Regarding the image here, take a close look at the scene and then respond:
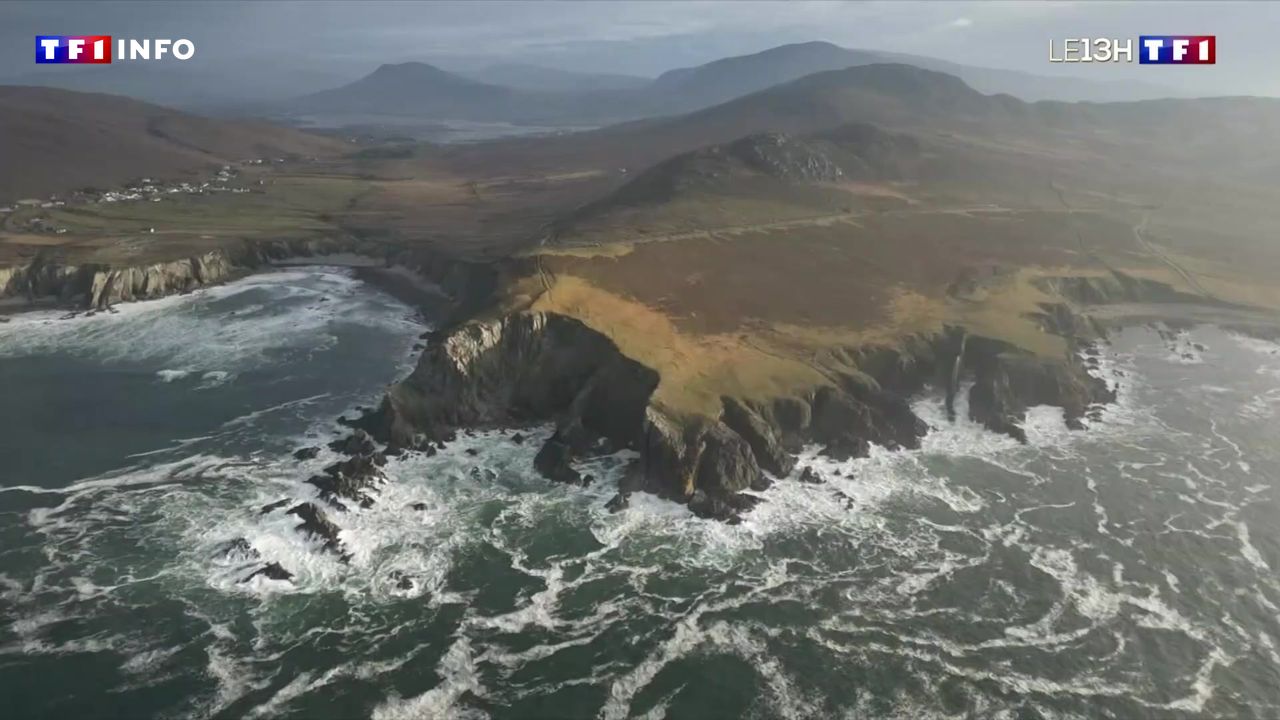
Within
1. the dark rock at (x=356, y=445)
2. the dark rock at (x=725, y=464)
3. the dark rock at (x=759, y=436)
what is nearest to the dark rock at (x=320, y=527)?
the dark rock at (x=356, y=445)

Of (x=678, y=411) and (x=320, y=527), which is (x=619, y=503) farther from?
(x=320, y=527)

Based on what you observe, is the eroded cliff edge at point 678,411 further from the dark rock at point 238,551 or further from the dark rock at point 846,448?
the dark rock at point 238,551

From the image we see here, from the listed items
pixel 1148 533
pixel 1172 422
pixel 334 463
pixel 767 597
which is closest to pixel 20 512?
pixel 334 463

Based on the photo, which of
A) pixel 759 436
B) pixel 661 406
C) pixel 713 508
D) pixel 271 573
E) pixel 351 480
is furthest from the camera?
pixel 759 436

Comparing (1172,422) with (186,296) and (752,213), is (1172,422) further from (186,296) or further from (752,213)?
(186,296)

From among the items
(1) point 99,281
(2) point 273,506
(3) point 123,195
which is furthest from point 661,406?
(3) point 123,195

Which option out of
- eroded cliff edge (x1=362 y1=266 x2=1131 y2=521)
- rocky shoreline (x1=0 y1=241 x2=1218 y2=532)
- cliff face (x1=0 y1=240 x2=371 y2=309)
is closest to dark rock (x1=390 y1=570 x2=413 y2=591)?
rocky shoreline (x1=0 y1=241 x2=1218 y2=532)
